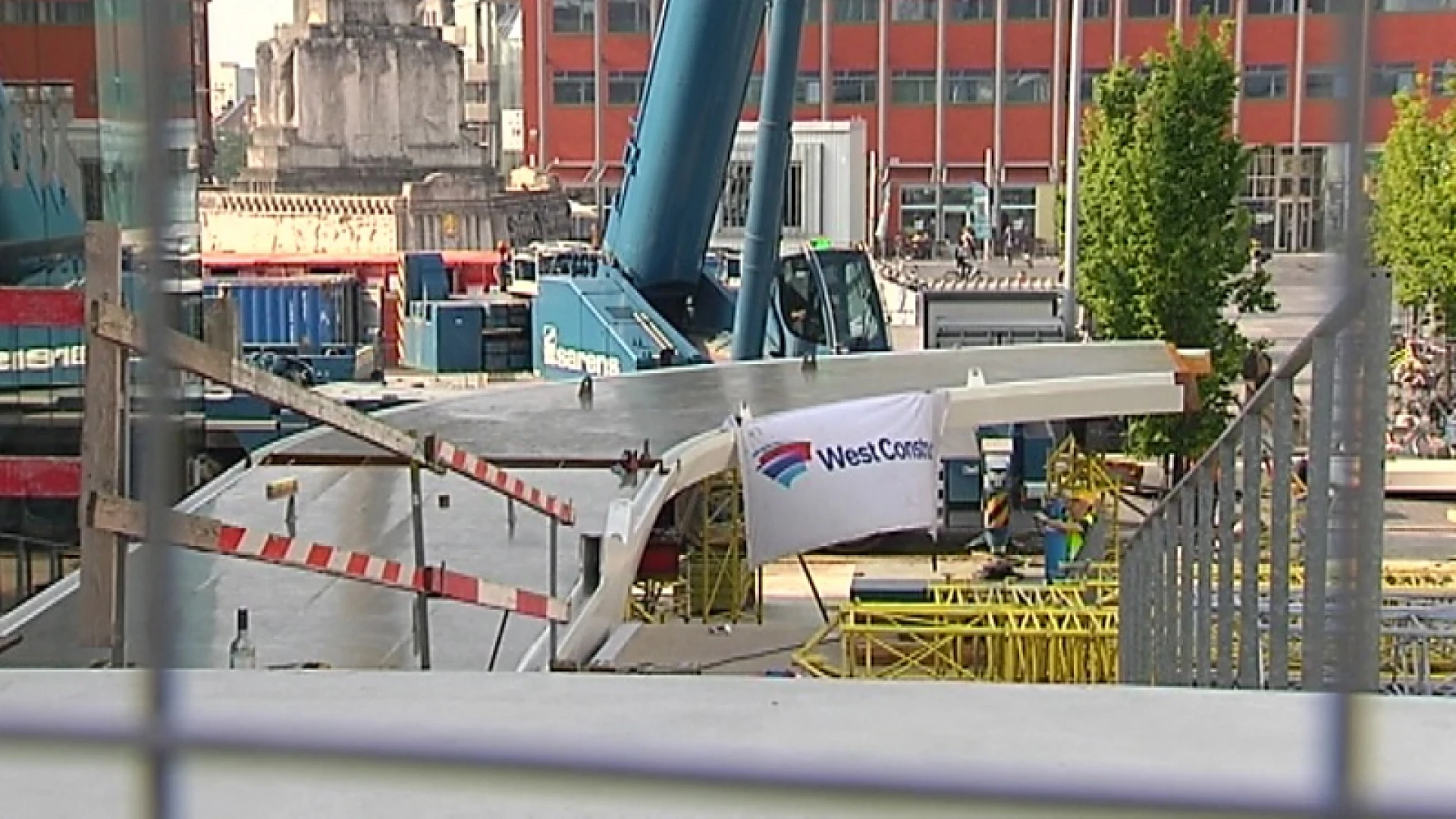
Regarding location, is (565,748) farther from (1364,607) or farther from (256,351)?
(256,351)

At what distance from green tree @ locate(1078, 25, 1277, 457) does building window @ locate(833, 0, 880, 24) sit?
1126cm

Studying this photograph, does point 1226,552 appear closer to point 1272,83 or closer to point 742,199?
point 1272,83

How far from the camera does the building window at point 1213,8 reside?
1541 cm

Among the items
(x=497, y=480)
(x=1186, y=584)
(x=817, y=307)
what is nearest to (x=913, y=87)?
(x=817, y=307)

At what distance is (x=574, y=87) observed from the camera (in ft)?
72.2

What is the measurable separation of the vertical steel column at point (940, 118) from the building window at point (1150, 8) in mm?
2850

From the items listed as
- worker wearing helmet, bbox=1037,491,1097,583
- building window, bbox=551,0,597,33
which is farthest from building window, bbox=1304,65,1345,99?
building window, bbox=551,0,597,33

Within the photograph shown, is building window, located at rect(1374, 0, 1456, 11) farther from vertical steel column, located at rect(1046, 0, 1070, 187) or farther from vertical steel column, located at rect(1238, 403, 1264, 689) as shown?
vertical steel column, located at rect(1046, 0, 1070, 187)

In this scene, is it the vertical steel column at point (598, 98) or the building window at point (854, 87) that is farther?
the building window at point (854, 87)

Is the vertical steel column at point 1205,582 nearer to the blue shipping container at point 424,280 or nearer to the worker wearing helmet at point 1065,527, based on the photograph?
the worker wearing helmet at point 1065,527

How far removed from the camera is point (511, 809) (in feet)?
3.20

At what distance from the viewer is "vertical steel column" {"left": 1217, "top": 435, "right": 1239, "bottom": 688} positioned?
263 centimetres

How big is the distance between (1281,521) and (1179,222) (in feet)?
28.9

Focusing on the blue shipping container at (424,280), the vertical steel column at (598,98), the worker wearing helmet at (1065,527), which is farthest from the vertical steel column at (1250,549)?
the vertical steel column at (598,98)
